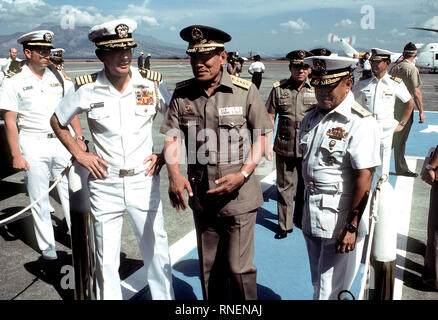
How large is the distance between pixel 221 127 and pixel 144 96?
760 mm

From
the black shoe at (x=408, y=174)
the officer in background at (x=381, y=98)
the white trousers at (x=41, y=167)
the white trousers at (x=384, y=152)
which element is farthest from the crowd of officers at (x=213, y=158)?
the black shoe at (x=408, y=174)

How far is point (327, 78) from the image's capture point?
2.68 metres

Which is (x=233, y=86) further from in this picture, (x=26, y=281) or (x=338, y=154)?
(x=26, y=281)

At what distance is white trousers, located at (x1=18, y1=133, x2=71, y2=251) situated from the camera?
175 inches

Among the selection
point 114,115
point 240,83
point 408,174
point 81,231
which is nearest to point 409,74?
point 408,174

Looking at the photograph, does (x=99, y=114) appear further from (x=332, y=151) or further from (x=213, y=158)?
(x=332, y=151)

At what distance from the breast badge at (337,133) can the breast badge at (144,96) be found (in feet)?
4.83

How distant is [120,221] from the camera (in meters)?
3.35

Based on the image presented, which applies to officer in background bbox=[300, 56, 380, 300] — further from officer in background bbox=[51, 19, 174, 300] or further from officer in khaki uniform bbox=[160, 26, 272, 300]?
officer in background bbox=[51, 19, 174, 300]

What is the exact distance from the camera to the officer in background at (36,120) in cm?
433

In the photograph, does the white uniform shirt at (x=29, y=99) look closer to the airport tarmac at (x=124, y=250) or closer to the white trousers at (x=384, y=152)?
the airport tarmac at (x=124, y=250)
